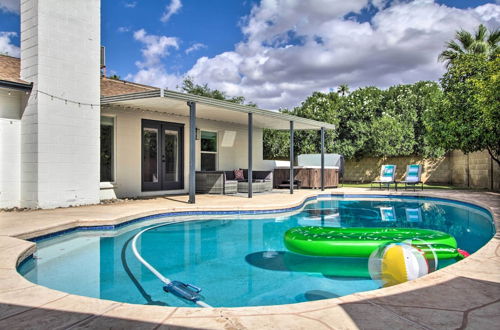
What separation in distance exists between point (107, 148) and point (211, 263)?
6055mm

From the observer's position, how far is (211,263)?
4566mm

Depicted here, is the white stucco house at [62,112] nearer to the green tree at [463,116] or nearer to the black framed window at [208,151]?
the black framed window at [208,151]

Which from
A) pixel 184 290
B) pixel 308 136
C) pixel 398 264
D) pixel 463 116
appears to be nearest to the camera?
pixel 398 264

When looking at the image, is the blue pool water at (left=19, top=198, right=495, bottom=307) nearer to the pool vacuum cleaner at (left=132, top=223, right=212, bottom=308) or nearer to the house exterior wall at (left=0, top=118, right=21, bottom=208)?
the pool vacuum cleaner at (left=132, top=223, right=212, bottom=308)

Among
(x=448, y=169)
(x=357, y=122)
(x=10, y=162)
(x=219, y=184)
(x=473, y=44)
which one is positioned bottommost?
(x=219, y=184)

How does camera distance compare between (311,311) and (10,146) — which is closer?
(311,311)

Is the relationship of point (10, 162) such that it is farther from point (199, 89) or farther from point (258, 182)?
point (199, 89)

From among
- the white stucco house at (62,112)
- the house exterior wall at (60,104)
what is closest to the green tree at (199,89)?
the white stucco house at (62,112)

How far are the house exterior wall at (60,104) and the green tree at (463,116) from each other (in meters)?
10.9

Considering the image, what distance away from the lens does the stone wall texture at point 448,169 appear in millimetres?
13766

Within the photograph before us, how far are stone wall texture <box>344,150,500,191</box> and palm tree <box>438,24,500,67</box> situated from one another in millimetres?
4167

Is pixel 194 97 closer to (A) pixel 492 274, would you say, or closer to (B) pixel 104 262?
(B) pixel 104 262

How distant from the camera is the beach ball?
321 cm

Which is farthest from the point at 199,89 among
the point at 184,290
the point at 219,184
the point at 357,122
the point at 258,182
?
the point at 184,290
